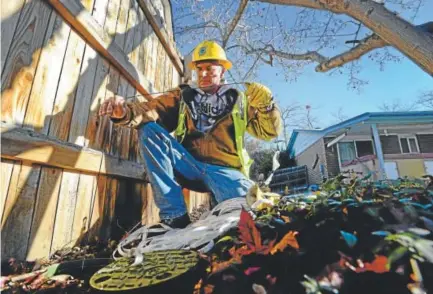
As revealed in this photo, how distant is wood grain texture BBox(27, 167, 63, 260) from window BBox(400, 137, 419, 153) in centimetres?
1301

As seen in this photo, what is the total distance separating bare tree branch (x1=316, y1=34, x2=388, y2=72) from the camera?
12.0ft

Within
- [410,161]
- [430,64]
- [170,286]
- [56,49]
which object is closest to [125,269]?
[170,286]

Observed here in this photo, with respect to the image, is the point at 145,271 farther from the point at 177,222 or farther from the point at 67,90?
the point at 67,90

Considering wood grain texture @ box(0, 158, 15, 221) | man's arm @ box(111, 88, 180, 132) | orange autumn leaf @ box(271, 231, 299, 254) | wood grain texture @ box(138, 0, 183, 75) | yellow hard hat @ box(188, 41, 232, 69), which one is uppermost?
wood grain texture @ box(138, 0, 183, 75)

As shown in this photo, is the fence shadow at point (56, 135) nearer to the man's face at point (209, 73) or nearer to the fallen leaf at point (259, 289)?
the man's face at point (209, 73)

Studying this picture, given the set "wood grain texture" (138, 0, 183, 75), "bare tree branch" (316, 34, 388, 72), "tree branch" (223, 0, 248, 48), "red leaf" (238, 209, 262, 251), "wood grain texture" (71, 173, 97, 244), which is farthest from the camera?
"tree branch" (223, 0, 248, 48)

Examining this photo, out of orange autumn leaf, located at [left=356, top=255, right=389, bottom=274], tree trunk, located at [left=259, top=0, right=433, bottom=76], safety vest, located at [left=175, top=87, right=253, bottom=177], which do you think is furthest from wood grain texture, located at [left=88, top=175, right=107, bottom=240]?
tree trunk, located at [left=259, top=0, right=433, bottom=76]

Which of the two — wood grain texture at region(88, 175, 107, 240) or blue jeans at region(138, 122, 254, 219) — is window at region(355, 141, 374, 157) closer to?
blue jeans at region(138, 122, 254, 219)

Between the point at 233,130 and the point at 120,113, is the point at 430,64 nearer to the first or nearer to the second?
the point at 233,130

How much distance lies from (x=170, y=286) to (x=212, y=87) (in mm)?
1486

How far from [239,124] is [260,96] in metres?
0.26

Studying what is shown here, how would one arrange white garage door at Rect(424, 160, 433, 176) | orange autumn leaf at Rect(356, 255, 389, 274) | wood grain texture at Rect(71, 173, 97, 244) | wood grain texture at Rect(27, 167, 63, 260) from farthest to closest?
white garage door at Rect(424, 160, 433, 176), wood grain texture at Rect(71, 173, 97, 244), wood grain texture at Rect(27, 167, 63, 260), orange autumn leaf at Rect(356, 255, 389, 274)

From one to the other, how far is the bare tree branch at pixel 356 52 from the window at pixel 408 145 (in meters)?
8.76

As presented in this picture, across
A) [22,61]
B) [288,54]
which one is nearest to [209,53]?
[22,61]
